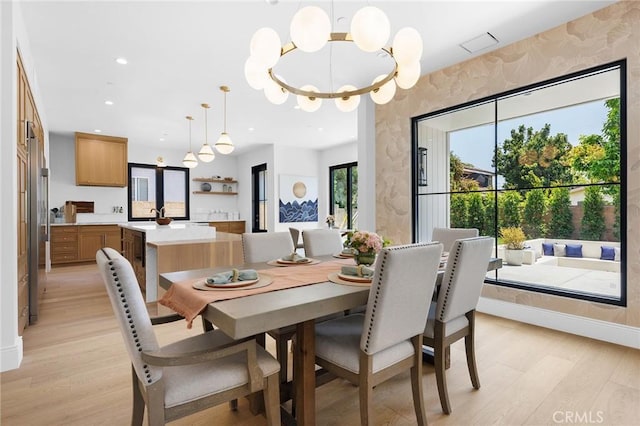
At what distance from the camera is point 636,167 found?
271 cm

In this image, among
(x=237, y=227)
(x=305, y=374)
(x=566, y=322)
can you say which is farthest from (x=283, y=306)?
(x=237, y=227)

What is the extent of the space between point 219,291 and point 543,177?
11.6 feet

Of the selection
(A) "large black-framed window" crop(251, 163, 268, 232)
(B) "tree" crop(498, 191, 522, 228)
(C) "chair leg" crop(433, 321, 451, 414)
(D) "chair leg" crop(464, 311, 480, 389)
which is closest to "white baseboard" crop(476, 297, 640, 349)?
(B) "tree" crop(498, 191, 522, 228)

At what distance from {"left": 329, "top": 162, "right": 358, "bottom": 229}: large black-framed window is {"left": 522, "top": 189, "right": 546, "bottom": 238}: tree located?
14.1 ft

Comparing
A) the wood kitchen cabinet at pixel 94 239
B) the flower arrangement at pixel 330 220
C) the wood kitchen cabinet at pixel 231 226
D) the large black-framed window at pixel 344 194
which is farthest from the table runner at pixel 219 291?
the wood kitchen cabinet at pixel 231 226

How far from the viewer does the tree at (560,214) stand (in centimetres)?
345

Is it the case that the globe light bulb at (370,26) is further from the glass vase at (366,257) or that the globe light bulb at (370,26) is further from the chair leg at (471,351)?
the chair leg at (471,351)

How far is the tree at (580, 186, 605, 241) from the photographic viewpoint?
3.17 m

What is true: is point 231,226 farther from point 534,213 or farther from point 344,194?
point 534,213

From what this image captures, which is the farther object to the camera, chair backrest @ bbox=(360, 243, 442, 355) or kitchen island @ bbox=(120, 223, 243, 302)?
kitchen island @ bbox=(120, 223, 243, 302)

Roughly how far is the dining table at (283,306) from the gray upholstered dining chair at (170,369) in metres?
0.15

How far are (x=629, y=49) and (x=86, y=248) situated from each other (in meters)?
8.62

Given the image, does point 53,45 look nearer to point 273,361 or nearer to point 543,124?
point 273,361

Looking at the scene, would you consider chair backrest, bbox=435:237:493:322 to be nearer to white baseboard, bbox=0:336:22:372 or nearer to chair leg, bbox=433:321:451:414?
chair leg, bbox=433:321:451:414
